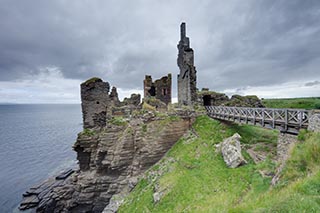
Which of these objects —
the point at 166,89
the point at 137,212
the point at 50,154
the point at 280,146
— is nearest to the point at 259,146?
the point at 280,146

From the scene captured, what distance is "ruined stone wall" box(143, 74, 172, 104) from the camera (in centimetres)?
3481

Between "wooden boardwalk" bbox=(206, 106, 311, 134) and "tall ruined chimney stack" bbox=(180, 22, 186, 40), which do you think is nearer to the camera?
"wooden boardwalk" bbox=(206, 106, 311, 134)

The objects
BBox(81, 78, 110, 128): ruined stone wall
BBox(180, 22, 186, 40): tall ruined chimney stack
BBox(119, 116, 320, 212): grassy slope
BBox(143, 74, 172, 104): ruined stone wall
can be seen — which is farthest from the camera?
BBox(143, 74, 172, 104): ruined stone wall

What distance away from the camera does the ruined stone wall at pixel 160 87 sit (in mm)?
34812

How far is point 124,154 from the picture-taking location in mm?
19062

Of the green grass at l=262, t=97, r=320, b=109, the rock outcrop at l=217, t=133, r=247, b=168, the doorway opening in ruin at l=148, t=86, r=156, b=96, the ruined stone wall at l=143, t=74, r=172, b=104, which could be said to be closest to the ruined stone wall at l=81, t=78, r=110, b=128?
the ruined stone wall at l=143, t=74, r=172, b=104

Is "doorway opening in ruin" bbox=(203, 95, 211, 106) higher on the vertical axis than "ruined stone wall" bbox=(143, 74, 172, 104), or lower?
lower

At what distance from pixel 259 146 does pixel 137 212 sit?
447 inches

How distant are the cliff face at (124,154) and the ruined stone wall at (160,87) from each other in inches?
592

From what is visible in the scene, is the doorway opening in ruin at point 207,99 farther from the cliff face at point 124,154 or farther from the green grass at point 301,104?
the green grass at point 301,104

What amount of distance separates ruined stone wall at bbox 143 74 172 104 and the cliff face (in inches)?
592

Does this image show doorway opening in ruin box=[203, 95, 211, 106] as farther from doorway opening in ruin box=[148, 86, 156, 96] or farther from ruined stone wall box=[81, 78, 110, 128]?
ruined stone wall box=[81, 78, 110, 128]

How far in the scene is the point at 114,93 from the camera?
3023 centimetres

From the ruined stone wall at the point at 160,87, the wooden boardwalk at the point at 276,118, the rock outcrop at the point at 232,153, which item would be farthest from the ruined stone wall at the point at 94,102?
the rock outcrop at the point at 232,153
